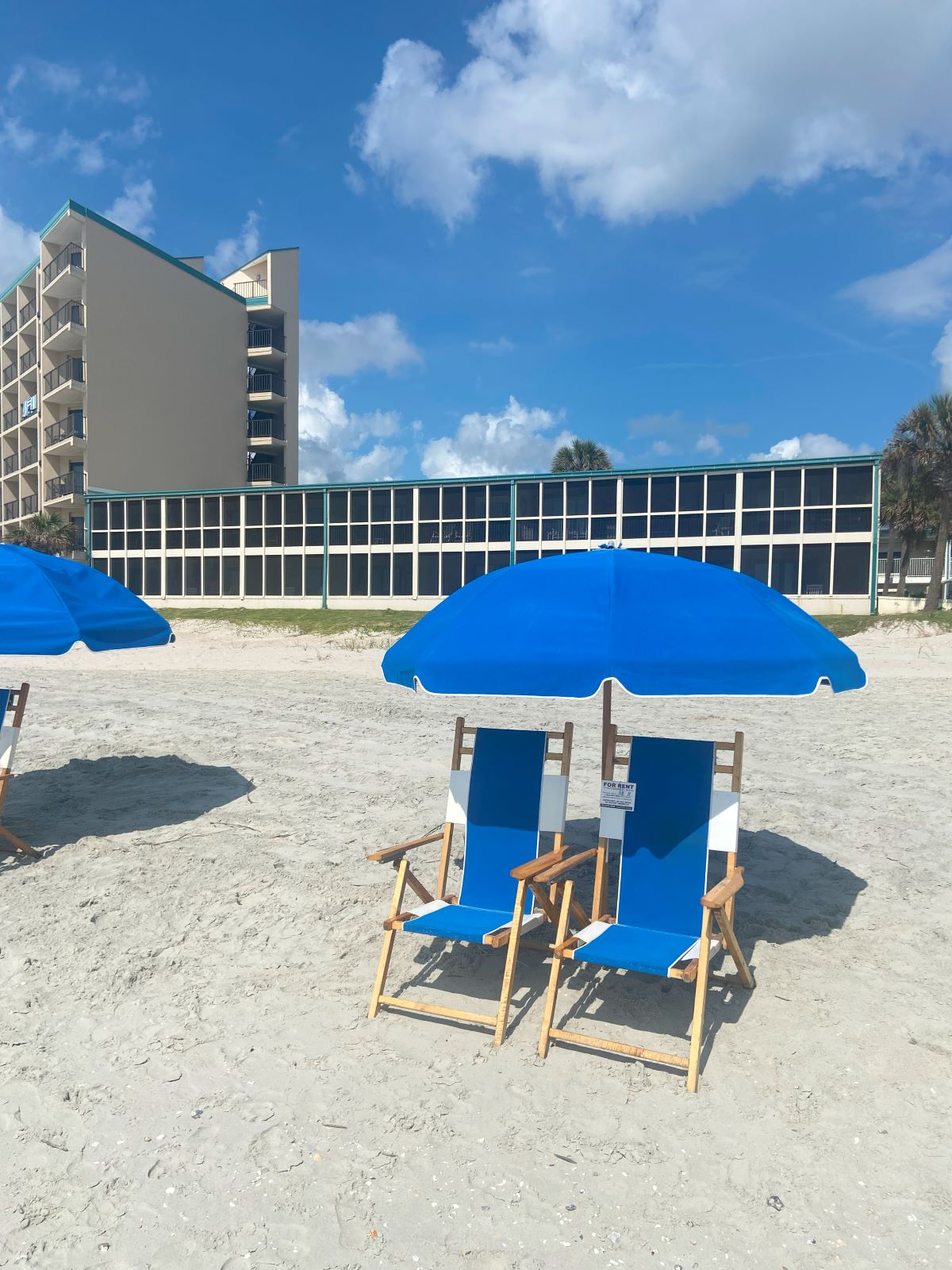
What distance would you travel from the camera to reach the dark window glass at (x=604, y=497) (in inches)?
1202

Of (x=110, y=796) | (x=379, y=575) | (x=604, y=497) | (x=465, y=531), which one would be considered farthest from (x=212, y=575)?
(x=110, y=796)

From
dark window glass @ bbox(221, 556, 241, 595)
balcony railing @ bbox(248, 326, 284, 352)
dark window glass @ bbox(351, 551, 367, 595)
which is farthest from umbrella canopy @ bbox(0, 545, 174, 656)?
balcony railing @ bbox(248, 326, 284, 352)

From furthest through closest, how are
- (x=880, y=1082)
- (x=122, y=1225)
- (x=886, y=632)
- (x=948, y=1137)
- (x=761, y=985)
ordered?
(x=886, y=632) → (x=761, y=985) → (x=880, y=1082) → (x=948, y=1137) → (x=122, y=1225)

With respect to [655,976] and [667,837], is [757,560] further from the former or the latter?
[655,976]

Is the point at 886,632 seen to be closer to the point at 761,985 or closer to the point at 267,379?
the point at 761,985

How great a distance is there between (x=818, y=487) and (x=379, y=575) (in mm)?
16265

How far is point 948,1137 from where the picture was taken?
3.07 meters

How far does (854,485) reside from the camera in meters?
28.1

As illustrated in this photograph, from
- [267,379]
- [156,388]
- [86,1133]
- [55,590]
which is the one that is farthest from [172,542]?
[86,1133]

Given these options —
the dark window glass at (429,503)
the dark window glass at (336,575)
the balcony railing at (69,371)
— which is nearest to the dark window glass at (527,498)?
the dark window glass at (429,503)

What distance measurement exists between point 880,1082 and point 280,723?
327 inches

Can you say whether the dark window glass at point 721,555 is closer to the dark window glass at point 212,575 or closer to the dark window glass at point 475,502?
the dark window glass at point 475,502

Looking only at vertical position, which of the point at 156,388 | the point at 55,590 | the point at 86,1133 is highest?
the point at 156,388

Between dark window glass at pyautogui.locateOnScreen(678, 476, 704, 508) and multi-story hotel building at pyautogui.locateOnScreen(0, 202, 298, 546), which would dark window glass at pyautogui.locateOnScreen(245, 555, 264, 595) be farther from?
dark window glass at pyautogui.locateOnScreen(678, 476, 704, 508)
